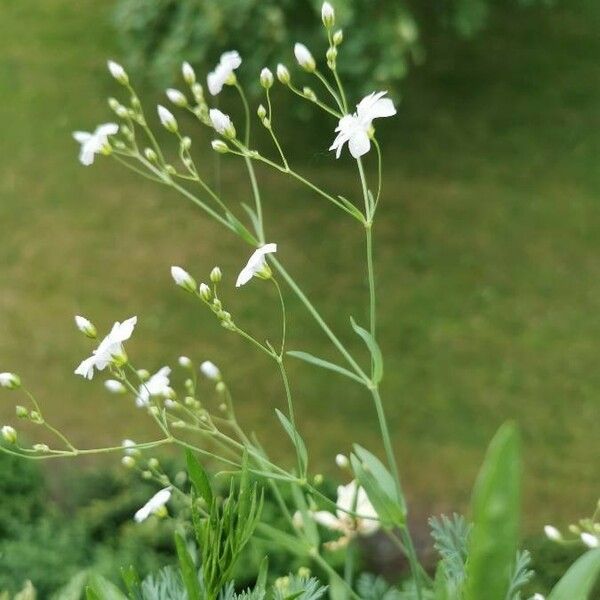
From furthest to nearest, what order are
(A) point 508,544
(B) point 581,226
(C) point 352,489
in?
(B) point 581,226, (C) point 352,489, (A) point 508,544

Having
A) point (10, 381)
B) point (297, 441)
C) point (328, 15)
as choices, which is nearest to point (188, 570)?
point (297, 441)

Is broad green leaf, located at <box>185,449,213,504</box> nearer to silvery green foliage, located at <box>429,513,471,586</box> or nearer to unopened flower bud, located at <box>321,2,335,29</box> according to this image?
silvery green foliage, located at <box>429,513,471,586</box>

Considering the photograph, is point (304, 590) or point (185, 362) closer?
point (304, 590)

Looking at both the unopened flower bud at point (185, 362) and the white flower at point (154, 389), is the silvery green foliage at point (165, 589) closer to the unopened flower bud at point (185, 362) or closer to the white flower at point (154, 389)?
the white flower at point (154, 389)

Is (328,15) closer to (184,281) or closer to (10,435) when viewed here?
(184,281)

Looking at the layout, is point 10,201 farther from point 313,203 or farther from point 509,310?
point 509,310

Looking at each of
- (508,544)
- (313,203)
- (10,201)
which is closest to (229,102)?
(313,203)

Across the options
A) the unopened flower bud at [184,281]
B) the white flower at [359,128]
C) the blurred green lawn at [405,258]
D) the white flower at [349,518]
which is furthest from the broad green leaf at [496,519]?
the blurred green lawn at [405,258]
